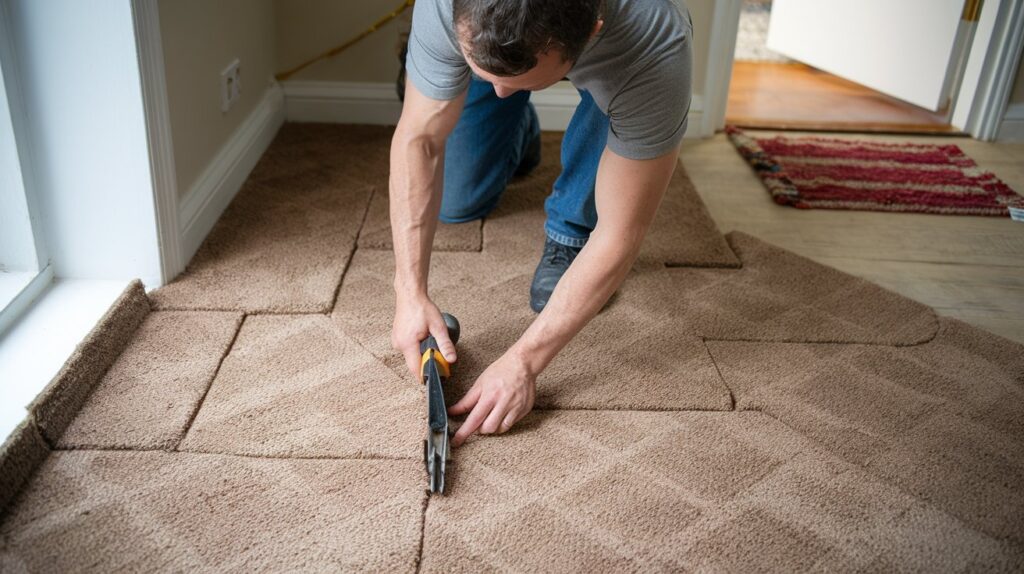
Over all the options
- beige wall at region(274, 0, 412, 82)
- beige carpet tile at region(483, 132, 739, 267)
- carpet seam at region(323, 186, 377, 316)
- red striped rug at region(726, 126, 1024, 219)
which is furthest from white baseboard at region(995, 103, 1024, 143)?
carpet seam at region(323, 186, 377, 316)

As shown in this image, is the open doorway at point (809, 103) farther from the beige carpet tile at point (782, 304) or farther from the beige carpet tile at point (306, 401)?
the beige carpet tile at point (306, 401)

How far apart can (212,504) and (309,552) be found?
16cm

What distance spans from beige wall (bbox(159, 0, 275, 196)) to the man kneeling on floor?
A: 0.60 m

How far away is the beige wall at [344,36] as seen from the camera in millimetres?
2455

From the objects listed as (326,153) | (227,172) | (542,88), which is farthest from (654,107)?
(326,153)

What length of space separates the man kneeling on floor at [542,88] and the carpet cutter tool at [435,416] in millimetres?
18

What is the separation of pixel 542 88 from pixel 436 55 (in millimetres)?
307

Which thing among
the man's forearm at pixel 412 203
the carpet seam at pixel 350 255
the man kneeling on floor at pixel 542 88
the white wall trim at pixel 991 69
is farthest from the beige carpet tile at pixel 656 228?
the white wall trim at pixel 991 69

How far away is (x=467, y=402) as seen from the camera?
1280mm

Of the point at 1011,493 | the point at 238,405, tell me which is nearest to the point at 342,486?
the point at 238,405

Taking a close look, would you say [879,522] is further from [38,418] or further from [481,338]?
[38,418]

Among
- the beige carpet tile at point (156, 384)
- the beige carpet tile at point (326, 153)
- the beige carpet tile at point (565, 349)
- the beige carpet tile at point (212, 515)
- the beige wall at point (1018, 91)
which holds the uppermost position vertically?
the beige wall at point (1018, 91)

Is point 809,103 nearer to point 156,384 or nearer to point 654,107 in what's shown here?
point 654,107

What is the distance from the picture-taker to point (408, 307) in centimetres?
135
